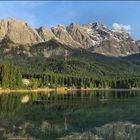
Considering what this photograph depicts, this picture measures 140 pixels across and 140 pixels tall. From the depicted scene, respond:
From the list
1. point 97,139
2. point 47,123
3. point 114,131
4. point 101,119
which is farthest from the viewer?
point 101,119

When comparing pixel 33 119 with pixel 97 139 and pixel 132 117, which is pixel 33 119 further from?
pixel 97 139

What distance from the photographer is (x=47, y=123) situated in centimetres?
6938

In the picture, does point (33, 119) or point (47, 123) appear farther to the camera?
point (33, 119)

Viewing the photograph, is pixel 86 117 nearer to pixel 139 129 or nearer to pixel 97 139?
pixel 139 129

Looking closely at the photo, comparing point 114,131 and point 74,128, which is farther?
point 74,128

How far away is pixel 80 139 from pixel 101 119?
24397mm

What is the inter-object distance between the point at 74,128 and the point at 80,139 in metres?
11.5

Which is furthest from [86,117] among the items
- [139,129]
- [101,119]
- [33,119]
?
[139,129]

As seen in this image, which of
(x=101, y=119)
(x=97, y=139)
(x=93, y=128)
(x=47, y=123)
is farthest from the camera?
(x=101, y=119)

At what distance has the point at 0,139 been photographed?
50.5 meters

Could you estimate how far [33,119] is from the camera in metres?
75.2

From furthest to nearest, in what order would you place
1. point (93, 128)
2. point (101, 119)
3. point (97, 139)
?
point (101, 119) → point (93, 128) → point (97, 139)

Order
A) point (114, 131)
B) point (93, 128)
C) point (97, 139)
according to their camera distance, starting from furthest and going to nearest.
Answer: point (93, 128)
point (114, 131)
point (97, 139)

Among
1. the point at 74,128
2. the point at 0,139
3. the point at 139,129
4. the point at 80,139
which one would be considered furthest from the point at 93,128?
the point at 0,139
